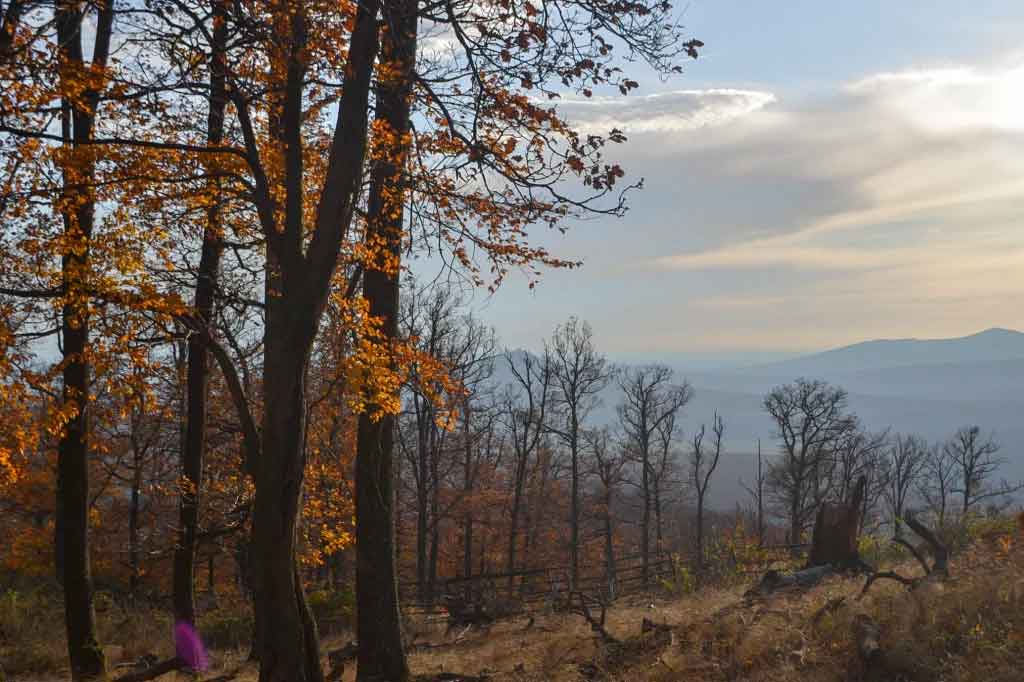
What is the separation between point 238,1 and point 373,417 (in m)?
4.29

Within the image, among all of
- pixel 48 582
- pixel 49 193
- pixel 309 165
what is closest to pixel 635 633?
pixel 309 165

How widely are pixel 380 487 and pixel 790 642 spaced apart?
15.6 feet

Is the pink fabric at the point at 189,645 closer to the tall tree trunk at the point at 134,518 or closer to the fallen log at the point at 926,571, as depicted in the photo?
the tall tree trunk at the point at 134,518

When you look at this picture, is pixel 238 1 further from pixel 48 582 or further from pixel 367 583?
pixel 48 582

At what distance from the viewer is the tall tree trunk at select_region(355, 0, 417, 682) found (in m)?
8.63

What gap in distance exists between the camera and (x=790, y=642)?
7637mm

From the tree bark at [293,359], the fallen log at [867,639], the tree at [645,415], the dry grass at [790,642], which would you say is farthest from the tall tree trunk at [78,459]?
the tree at [645,415]

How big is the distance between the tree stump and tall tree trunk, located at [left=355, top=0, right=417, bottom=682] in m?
8.54

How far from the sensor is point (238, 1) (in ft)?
22.4

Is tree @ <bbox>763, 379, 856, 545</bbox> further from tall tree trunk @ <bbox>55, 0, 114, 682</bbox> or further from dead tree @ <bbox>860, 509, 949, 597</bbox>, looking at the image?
tall tree trunk @ <bbox>55, 0, 114, 682</bbox>

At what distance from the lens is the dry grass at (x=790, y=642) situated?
21.6 feet

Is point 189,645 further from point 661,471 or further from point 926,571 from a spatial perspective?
point 661,471

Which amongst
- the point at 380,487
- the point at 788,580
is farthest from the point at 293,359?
the point at 788,580

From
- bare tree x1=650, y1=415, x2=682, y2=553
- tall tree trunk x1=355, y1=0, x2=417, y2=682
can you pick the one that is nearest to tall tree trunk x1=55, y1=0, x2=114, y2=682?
tall tree trunk x1=355, y1=0, x2=417, y2=682
